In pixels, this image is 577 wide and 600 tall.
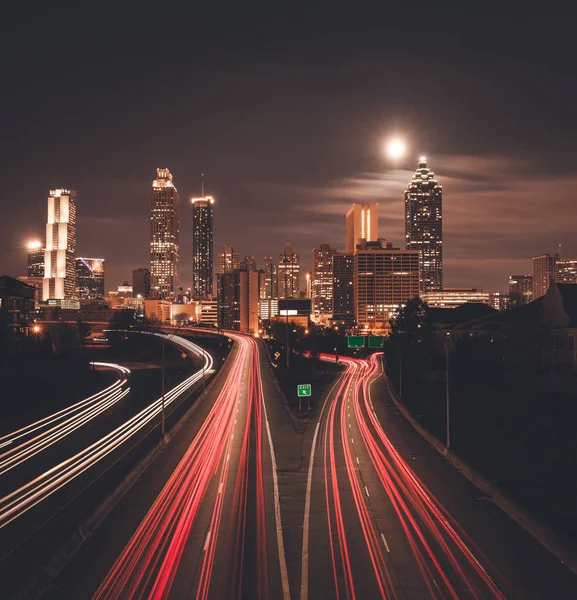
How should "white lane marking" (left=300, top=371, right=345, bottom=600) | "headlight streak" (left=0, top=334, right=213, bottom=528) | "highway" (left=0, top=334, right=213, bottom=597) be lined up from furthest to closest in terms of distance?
1. "headlight streak" (left=0, top=334, right=213, bottom=528)
2. "highway" (left=0, top=334, right=213, bottom=597)
3. "white lane marking" (left=300, top=371, right=345, bottom=600)

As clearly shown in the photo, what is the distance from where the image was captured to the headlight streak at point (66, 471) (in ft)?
85.4

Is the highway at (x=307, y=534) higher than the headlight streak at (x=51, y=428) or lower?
higher

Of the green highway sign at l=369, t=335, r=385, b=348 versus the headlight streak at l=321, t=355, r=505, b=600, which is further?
the green highway sign at l=369, t=335, r=385, b=348

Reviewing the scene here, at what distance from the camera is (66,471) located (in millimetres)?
33250

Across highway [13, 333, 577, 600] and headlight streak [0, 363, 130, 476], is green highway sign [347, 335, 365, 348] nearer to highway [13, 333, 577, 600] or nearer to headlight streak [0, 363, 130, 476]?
headlight streak [0, 363, 130, 476]

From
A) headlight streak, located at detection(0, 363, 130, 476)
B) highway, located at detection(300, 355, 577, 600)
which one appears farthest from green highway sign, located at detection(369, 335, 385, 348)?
highway, located at detection(300, 355, 577, 600)

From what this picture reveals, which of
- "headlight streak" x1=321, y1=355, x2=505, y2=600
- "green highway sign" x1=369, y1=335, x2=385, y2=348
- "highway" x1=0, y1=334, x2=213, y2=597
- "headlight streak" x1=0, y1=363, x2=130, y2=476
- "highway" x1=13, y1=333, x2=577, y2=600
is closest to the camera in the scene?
"highway" x1=13, y1=333, x2=577, y2=600

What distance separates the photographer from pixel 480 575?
1839cm

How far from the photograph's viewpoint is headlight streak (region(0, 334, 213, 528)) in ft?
85.4

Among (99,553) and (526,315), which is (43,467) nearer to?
(99,553)

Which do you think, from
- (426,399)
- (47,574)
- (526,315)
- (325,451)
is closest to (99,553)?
(47,574)

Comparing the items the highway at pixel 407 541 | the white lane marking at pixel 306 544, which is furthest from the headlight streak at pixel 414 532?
the white lane marking at pixel 306 544

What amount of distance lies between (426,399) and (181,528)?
47.5 metres

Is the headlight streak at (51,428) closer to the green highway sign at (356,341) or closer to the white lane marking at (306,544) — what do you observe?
the white lane marking at (306,544)
